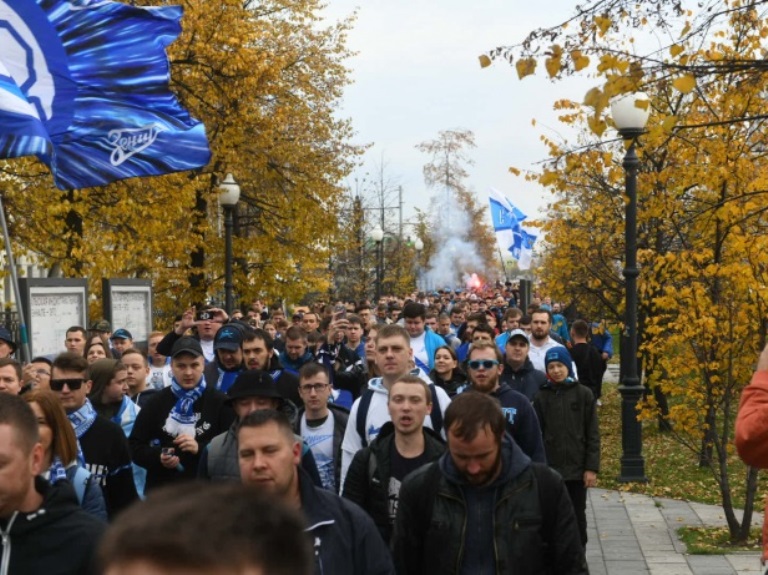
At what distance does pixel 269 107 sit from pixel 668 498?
21.4 metres

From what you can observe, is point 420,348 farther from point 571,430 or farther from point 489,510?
point 489,510

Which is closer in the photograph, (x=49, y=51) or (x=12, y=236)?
(x=49, y=51)

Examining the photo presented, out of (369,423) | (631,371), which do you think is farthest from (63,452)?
(631,371)

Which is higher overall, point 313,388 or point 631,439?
point 313,388

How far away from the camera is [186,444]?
7.80 m

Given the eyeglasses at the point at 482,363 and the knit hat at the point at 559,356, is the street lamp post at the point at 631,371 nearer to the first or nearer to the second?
the knit hat at the point at 559,356

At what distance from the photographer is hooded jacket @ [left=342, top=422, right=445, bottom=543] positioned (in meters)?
6.54

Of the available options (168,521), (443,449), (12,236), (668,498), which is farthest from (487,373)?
(12,236)

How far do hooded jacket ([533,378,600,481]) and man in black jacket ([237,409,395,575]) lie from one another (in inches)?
244

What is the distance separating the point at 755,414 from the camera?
13.0 ft

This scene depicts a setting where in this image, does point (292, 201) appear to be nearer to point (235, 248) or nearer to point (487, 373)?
point (235, 248)

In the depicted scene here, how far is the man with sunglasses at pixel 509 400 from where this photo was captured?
8203 millimetres

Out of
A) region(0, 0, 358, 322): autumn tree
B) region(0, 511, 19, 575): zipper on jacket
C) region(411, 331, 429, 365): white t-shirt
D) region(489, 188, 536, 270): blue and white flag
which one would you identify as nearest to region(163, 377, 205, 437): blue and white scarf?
region(0, 511, 19, 575): zipper on jacket

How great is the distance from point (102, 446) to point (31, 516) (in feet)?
9.77
